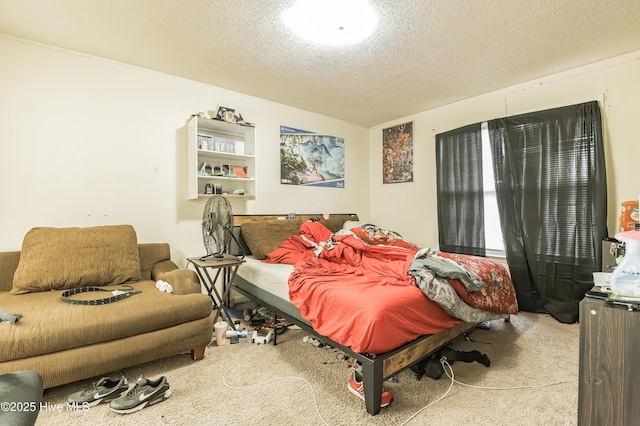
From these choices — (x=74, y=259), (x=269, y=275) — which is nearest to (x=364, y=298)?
(x=269, y=275)

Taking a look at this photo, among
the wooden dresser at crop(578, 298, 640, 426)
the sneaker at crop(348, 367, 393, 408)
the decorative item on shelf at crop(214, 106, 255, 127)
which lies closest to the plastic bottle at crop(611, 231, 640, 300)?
the wooden dresser at crop(578, 298, 640, 426)

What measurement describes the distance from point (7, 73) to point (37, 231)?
125 centimetres

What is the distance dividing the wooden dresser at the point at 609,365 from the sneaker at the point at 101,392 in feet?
6.91

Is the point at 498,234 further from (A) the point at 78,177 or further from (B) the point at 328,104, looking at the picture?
(A) the point at 78,177

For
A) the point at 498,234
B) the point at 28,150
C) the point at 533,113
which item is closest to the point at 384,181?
the point at 498,234

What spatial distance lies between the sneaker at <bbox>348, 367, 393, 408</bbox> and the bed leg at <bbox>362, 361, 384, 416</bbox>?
52mm

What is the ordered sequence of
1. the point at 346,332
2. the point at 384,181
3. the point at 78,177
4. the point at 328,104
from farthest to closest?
the point at 384,181 → the point at 328,104 → the point at 78,177 → the point at 346,332

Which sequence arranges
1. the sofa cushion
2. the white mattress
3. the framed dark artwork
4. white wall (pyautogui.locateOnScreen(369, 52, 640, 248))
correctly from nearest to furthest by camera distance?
the sofa cushion, the white mattress, white wall (pyautogui.locateOnScreen(369, 52, 640, 248)), the framed dark artwork

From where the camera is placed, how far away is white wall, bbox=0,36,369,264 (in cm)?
228

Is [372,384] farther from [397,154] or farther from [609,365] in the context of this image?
[397,154]

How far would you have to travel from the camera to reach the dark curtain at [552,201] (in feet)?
8.64

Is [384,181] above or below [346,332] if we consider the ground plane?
above

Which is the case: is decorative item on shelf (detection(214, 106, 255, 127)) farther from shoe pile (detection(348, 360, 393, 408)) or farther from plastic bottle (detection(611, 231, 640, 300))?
plastic bottle (detection(611, 231, 640, 300))

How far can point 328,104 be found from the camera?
12.1 feet
